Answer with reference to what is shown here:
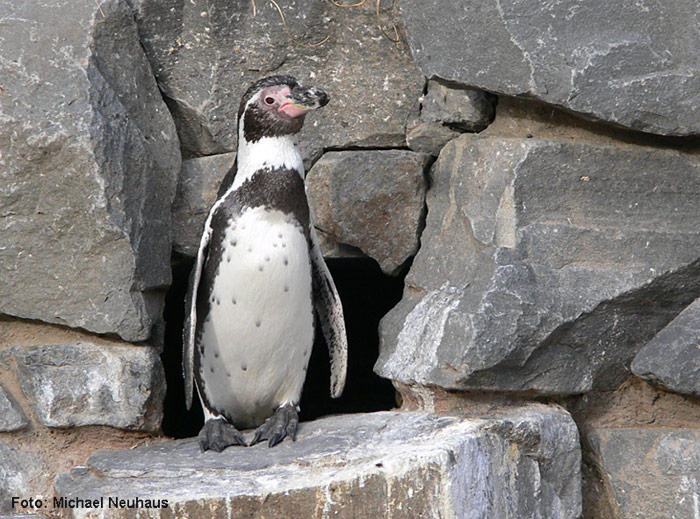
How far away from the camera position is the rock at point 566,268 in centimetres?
255

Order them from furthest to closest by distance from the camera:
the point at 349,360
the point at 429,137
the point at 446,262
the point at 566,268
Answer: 1. the point at 349,360
2. the point at 429,137
3. the point at 446,262
4. the point at 566,268

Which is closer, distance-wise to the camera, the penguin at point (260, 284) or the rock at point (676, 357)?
the rock at point (676, 357)

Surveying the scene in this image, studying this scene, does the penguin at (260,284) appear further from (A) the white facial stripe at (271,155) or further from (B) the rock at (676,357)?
(B) the rock at (676,357)

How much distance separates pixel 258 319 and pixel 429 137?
784mm

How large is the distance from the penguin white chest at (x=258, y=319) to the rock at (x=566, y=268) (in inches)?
15.4

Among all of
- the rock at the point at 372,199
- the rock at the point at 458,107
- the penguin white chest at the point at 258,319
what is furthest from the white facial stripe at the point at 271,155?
the rock at the point at 458,107

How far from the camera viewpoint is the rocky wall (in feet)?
8.11

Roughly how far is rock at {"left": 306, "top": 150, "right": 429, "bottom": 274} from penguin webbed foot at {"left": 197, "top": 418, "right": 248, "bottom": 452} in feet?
2.29

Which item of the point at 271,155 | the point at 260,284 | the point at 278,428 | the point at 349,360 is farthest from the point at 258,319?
the point at 349,360

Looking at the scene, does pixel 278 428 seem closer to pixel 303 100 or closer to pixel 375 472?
pixel 375 472

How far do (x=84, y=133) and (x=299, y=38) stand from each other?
769mm

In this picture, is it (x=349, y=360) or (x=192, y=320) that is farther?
(x=349, y=360)

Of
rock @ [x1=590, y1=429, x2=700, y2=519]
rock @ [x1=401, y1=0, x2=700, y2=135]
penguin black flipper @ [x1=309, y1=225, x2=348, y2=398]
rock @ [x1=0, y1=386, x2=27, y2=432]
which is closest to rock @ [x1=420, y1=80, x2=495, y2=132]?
rock @ [x1=401, y1=0, x2=700, y2=135]

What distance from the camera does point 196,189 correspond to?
3068 millimetres
